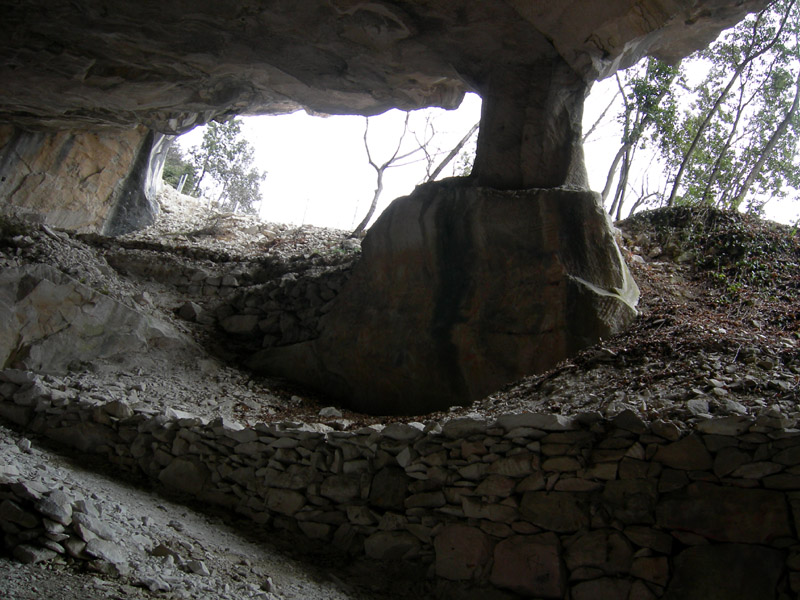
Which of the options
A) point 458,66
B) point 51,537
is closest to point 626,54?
point 458,66

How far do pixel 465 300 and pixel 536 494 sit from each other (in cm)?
305

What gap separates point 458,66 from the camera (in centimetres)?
813

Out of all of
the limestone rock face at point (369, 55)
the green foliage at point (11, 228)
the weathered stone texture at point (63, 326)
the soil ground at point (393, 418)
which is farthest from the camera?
the green foliage at point (11, 228)

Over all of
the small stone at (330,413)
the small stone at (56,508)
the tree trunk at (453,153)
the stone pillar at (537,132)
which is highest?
the tree trunk at (453,153)

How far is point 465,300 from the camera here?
21.5 ft

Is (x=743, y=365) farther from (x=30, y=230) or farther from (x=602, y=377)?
(x=30, y=230)

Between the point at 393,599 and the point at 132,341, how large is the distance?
196 inches

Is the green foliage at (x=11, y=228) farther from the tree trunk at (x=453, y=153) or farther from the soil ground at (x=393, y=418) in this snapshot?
the tree trunk at (x=453, y=153)

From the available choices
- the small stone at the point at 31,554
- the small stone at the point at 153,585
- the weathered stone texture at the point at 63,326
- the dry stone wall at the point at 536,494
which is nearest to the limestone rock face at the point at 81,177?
the weathered stone texture at the point at 63,326

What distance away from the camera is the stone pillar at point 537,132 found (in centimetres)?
713

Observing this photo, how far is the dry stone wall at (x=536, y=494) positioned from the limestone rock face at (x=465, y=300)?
1873 mm

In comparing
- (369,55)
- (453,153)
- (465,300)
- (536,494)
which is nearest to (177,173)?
(453,153)

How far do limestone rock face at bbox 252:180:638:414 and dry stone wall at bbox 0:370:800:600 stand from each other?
187cm

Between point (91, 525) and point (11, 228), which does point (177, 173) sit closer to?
point (11, 228)
